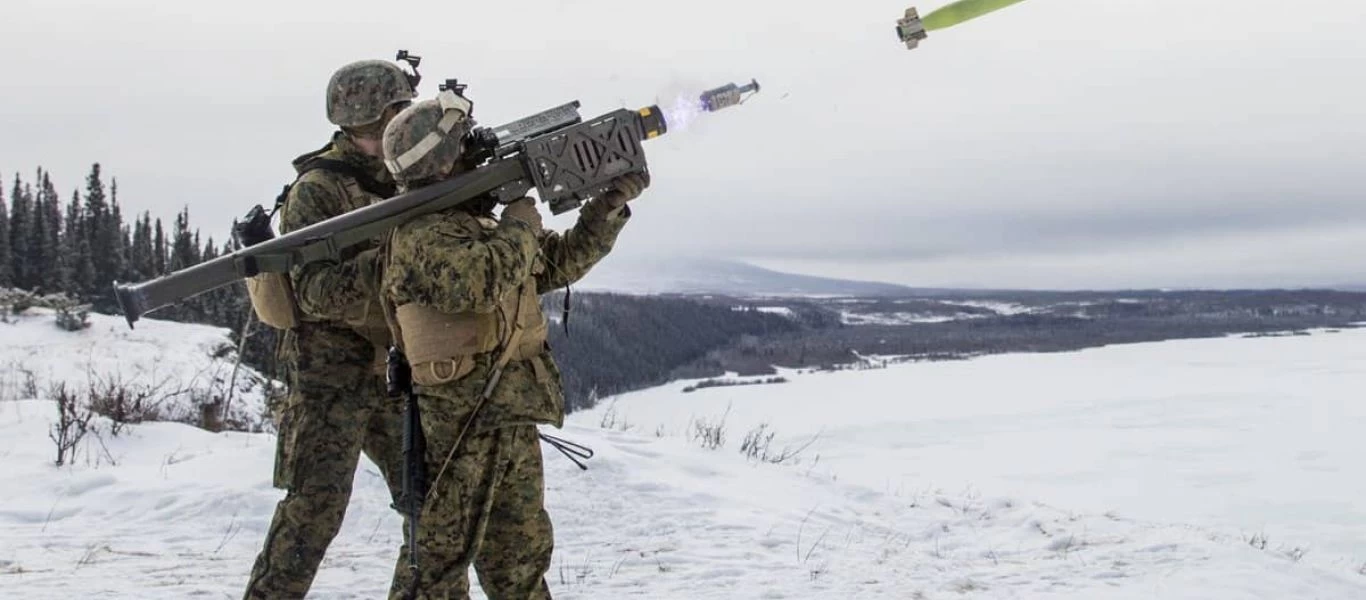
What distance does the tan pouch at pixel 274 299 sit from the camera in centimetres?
396

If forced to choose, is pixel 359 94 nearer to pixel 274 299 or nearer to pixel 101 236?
pixel 274 299

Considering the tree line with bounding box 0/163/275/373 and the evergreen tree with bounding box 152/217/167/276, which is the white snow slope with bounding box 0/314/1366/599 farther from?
the evergreen tree with bounding box 152/217/167/276

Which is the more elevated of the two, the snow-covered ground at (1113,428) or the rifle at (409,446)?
the rifle at (409,446)

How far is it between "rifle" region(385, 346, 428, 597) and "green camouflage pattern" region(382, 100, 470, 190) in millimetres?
668

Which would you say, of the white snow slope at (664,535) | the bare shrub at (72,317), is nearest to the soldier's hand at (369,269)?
the white snow slope at (664,535)

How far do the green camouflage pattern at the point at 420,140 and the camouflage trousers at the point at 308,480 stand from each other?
98 centimetres

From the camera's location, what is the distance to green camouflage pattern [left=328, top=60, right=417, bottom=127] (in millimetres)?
4105

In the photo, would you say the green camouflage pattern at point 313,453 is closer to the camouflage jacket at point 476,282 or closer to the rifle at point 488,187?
the rifle at point 488,187

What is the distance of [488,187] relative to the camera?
3.63 m

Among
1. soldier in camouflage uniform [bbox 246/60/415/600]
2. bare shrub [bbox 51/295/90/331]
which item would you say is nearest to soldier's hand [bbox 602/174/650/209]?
soldier in camouflage uniform [bbox 246/60/415/600]

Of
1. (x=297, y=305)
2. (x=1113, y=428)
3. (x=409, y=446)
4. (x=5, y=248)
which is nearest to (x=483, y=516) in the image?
(x=409, y=446)

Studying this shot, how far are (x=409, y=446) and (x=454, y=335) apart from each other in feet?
1.68

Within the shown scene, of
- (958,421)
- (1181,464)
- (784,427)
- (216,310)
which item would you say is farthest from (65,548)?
(958,421)

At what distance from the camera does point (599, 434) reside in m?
9.65
